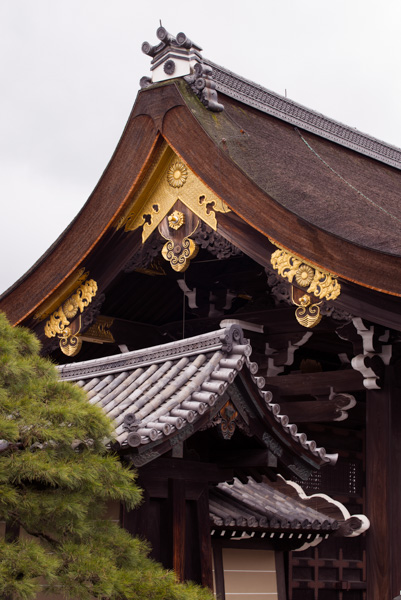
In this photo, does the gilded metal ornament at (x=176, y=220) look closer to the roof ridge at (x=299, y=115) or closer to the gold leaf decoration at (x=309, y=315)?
the gold leaf decoration at (x=309, y=315)

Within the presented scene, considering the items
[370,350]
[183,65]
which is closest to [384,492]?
[370,350]

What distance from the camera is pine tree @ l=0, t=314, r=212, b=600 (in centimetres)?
466

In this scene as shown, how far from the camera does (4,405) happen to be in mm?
4875

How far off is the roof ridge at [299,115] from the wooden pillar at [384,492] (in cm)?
406

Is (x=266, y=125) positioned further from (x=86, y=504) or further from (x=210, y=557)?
(x=86, y=504)

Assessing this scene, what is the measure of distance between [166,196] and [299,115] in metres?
3.41

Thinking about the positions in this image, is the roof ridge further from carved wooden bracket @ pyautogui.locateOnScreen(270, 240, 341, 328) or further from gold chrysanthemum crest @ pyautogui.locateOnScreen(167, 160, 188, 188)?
carved wooden bracket @ pyautogui.locateOnScreen(270, 240, 341, 328)

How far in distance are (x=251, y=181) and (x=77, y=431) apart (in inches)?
149

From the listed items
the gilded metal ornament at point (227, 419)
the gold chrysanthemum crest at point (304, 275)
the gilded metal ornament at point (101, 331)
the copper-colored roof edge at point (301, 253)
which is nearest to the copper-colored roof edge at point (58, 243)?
the copper-colored roof edge at point (301, 253)

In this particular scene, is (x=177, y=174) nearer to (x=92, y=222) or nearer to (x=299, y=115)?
(x=92, y=222)

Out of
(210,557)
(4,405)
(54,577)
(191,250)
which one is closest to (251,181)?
(191,250)

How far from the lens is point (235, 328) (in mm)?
6094

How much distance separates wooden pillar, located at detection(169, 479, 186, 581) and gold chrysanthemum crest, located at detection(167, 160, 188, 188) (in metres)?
3.54

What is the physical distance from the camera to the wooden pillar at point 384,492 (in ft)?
25.3
